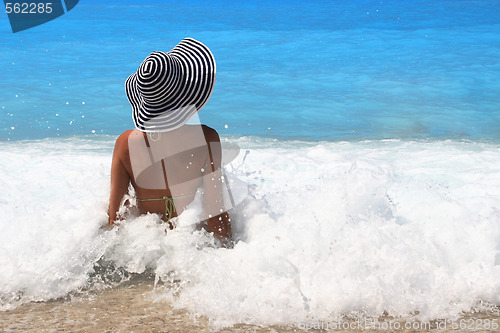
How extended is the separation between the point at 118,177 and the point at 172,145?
29cm

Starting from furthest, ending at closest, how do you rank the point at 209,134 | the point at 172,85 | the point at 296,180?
the point at 296,180
the point at 209,134
the point at 172,85

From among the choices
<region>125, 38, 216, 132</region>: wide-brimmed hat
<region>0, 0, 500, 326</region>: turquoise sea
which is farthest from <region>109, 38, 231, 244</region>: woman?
<region>0, 0, 500, 326</region>: turquoise sea

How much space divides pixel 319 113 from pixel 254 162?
3540 millimetres

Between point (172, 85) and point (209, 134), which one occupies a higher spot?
point (172, 85)

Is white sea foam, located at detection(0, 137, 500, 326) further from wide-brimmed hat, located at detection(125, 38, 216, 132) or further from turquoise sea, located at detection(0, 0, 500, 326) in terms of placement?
wide-brimmed hat, located at detection(125, 38, 216, 132)

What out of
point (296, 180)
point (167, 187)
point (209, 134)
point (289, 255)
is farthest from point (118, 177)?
point (296, 180)

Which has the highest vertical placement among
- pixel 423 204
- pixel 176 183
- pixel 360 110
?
pixel 176 183

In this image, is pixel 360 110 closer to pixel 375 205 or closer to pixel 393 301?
pixel 375 205

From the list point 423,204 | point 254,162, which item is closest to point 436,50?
point 254,162

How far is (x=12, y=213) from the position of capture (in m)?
2.66

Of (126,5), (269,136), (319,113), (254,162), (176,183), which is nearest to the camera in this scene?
(176,183)

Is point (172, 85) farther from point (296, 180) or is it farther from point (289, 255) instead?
point (296, 180)

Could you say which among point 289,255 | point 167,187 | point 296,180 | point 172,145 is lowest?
point 296,180

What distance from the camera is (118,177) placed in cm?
234
